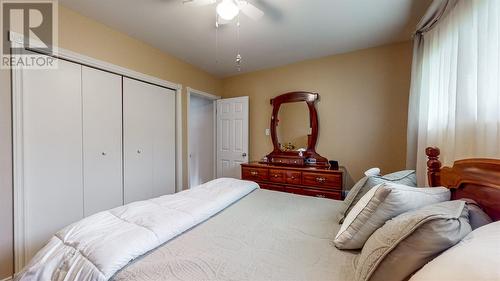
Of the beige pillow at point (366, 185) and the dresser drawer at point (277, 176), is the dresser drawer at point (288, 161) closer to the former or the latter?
the dresser drawer at point (277, 176)


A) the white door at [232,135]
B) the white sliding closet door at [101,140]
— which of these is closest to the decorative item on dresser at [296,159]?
the white door at [232,135]

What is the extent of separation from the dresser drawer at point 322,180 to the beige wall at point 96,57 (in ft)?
6.79

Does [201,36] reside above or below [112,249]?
above

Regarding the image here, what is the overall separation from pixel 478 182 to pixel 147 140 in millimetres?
3045

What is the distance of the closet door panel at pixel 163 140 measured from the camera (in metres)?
2.82

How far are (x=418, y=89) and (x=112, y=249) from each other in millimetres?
2775

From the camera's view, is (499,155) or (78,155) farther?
(78,155)

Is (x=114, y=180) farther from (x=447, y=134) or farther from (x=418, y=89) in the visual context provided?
(x=418, y=89)

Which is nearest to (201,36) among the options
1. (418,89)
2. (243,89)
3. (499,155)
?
(243,89)

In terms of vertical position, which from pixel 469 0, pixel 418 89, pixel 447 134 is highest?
pixel 469 0

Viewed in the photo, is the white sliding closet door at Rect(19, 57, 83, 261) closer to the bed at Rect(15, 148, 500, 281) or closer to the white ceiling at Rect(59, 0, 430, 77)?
the white ceiling at Rect(59, 0, 430, 77)

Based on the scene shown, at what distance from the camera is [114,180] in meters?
2.33

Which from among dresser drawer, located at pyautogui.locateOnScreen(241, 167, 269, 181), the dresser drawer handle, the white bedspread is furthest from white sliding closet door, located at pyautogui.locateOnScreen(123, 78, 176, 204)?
the dresser drawer handle

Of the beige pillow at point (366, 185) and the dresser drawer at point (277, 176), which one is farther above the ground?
the beige pillow at point (366, 185)
